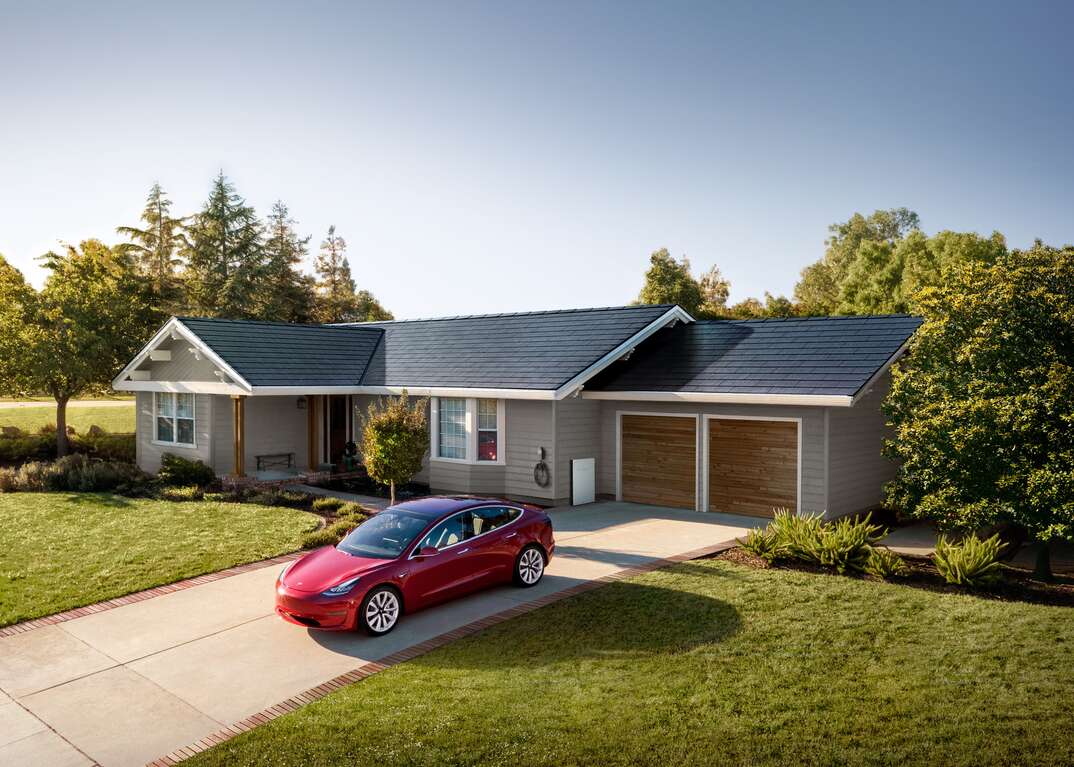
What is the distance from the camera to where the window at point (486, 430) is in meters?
19.6

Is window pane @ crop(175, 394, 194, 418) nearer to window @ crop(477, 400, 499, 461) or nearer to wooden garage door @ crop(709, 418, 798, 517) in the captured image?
window @ crop(477, 400, 499, 461)

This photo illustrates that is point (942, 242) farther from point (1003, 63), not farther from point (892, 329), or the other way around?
point (892, 329)

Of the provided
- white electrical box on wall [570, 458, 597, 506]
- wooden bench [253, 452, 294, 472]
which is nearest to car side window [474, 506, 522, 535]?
white electrical box on wall [570, 458, 597, 506]

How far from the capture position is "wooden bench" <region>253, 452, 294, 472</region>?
2225cm

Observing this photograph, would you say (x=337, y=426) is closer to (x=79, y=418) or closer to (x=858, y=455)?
(x=858, y=455)

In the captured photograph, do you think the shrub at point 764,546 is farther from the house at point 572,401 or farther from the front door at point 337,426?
the front door at point 337,426

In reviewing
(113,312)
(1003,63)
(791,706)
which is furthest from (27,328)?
(1003,63)

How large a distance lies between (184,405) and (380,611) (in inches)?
638

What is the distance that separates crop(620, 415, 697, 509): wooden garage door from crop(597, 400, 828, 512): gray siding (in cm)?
25

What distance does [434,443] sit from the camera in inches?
808

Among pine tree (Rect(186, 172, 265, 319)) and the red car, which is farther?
pine tree (Rect(186, 172, 265, 319))

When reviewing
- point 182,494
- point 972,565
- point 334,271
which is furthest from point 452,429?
point 334,271

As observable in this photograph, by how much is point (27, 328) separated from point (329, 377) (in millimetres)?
12280

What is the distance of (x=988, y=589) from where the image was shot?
10961 millimetres
